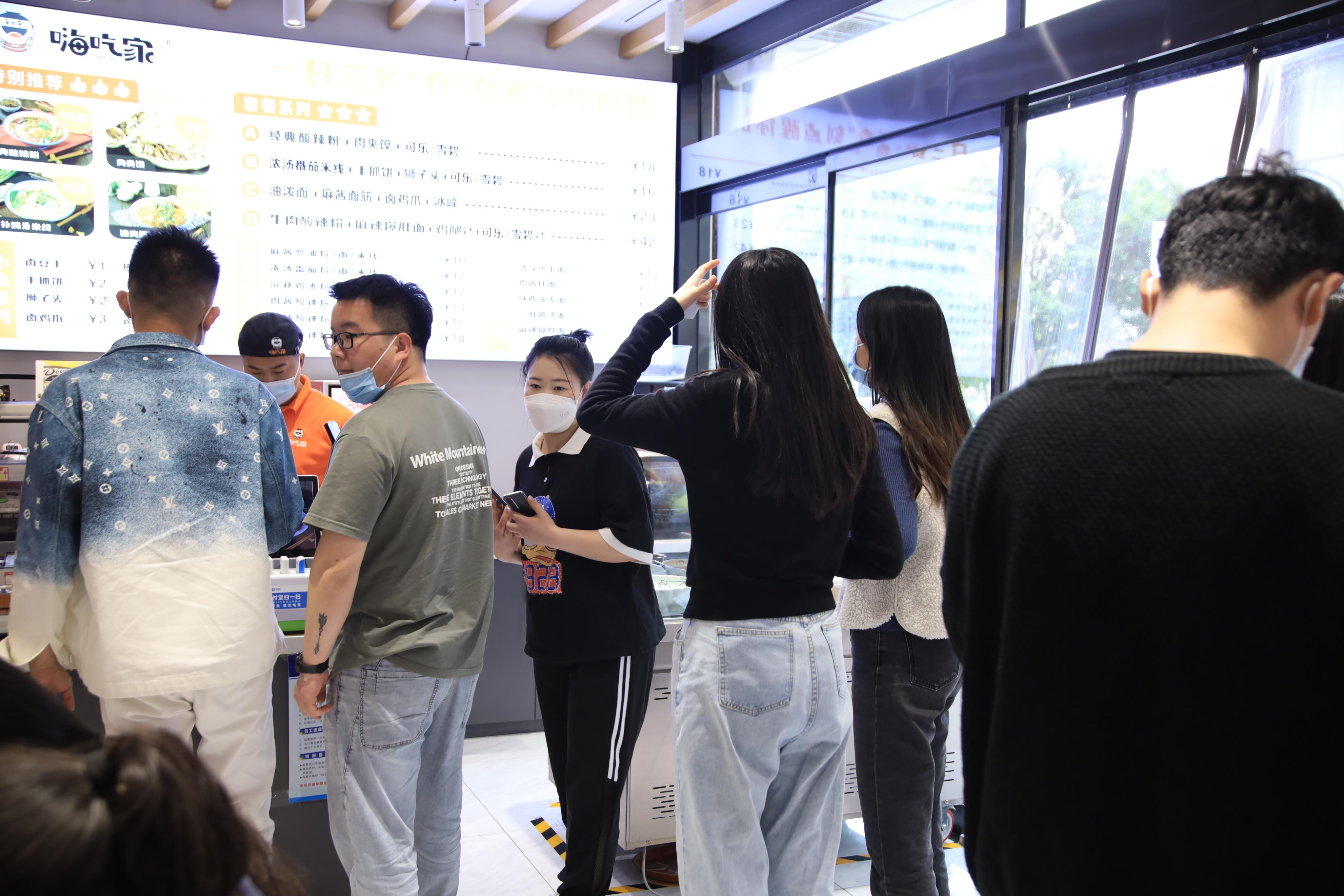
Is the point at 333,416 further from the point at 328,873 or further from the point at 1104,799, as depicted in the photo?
the point at 1104,799

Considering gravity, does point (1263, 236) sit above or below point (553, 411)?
above

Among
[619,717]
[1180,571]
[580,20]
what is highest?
[580,20]

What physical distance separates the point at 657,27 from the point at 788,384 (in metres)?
4.12

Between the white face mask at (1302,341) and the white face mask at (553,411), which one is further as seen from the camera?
the white face mask at (553,411)

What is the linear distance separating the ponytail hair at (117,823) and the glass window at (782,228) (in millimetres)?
4318

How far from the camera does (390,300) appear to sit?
6.74ft

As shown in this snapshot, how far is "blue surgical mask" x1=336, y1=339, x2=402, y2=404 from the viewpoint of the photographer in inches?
80.5

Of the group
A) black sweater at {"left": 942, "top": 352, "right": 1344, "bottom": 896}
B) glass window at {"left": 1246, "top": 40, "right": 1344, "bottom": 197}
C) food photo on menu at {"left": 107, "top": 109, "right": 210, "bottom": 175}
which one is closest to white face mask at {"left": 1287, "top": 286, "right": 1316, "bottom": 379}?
black sweater at {"left": 942, "top": 352, "right": 1344, "bottom": 896}

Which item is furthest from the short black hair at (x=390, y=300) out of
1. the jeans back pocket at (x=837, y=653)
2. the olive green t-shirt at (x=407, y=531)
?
the jeans back pocket at (x=837, y=653)

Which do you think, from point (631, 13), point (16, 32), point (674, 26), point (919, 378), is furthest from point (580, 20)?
point (919, 378)

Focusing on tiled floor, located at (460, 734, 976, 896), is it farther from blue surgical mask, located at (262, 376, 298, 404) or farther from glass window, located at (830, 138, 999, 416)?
glass window, located at (830, 138, 999, 416)

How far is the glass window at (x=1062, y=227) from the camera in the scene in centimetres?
348

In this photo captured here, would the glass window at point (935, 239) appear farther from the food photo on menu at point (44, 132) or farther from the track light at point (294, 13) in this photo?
the food photo on menu at point (44, 132)

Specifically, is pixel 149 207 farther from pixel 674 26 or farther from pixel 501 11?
pixel 674 26
